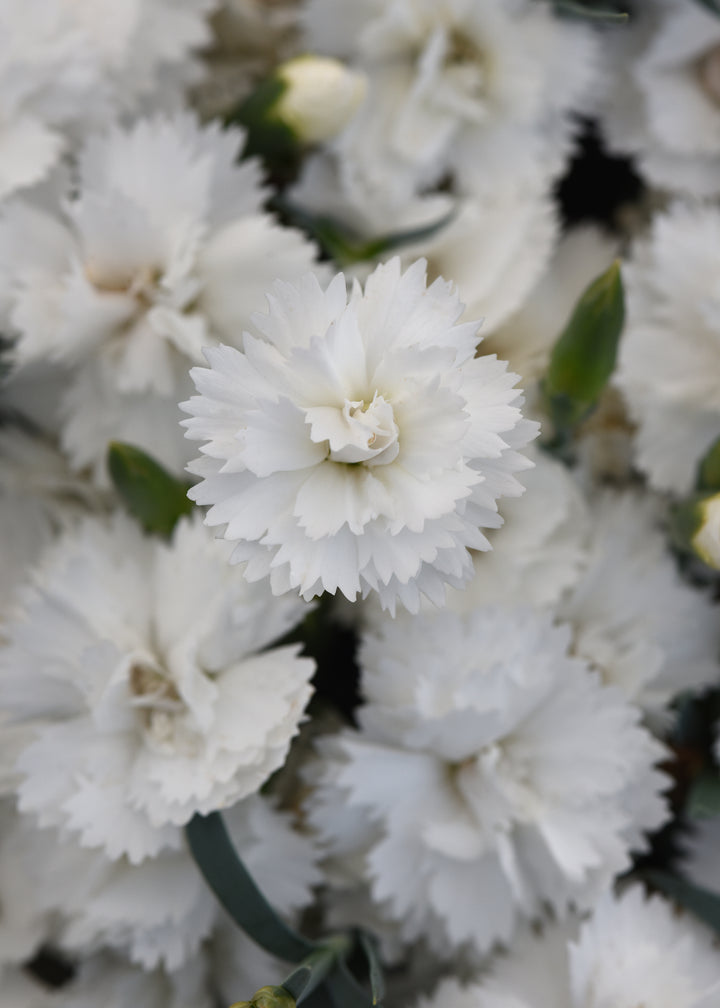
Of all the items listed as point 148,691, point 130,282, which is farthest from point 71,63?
point 148,691

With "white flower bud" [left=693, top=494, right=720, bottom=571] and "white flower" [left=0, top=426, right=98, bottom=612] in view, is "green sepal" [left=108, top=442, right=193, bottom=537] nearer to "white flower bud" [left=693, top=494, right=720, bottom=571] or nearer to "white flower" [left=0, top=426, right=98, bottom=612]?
"white flower" [left=0, top=426, right=98, bottom=612]

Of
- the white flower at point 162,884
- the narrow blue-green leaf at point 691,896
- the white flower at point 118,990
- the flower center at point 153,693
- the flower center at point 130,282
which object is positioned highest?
the flower center at point 130,282

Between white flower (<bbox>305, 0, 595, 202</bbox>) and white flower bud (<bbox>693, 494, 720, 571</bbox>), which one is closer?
white flower bud (<bbox>693, 494, 720, 571</bbox>)

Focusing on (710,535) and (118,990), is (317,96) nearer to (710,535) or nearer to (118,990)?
(710,535)

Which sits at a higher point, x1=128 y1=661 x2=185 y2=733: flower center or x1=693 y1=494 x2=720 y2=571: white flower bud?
x1=693 y1=494 x2=720 y2=571: white flower bud

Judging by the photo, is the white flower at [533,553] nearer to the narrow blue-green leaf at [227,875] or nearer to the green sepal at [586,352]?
the green sepal at [586,352]

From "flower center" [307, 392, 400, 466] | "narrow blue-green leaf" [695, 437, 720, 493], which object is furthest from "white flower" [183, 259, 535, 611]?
"narrow blue-green leaf" [695, 437, 720, 493]

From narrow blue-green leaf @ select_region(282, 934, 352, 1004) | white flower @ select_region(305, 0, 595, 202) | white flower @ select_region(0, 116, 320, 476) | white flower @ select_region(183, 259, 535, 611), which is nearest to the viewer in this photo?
white flower @ select_region(183, 259, 535, 611)

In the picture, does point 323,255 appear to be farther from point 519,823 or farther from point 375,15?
point 519,823

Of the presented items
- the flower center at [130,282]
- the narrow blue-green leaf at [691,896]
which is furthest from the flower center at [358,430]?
the narrow blue-green leaf at [691,896]
